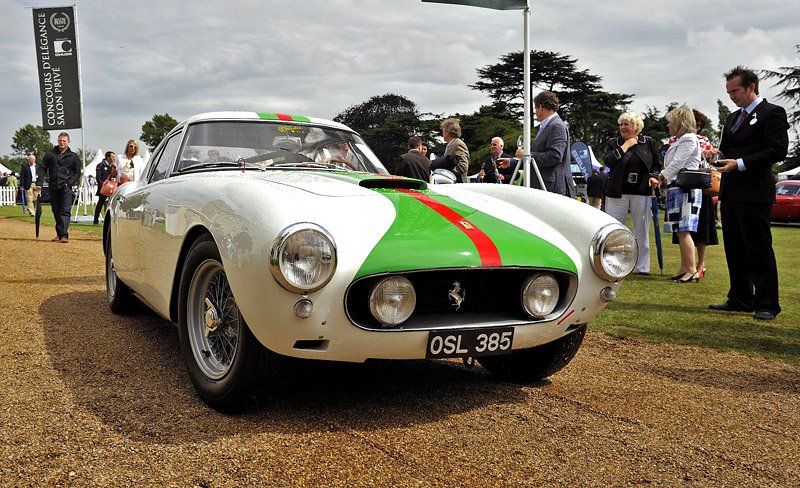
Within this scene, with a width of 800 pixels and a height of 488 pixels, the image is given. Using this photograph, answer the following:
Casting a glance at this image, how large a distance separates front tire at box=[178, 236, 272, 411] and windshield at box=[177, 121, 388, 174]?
1078mm

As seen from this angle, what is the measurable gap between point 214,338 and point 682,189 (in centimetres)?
522

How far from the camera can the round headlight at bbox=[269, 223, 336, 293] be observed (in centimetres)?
256

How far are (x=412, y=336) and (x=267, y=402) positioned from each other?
712mm

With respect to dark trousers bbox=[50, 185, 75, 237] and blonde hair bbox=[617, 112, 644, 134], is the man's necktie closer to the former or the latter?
blonde hair bbox=[617, 112, 644, 134]

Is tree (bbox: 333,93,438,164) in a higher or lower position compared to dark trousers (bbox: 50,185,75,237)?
higher

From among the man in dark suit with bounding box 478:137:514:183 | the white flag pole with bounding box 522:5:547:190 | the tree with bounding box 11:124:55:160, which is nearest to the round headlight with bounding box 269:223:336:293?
the white flag pole with bounding box 522:5:547:190

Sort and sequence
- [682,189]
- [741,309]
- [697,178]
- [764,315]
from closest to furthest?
[764,315], [741,309], [697,178], [682,189]

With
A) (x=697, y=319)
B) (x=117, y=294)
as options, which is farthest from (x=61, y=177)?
(x=697, y=319)

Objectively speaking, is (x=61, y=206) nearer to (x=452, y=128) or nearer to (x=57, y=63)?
(x=452, y=128)

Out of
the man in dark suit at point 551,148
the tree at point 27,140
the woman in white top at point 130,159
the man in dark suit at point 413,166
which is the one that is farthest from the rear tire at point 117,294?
the tree at point 27,140

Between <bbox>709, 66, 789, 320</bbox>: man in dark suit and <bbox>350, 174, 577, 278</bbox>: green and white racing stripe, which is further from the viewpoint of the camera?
<bbox>709, 66, 789, 320</bbox>: man in dark suit

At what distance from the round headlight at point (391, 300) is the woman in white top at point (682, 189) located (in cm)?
491

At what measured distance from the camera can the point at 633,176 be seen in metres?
7.41

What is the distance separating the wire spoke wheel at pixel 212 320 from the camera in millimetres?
3023
